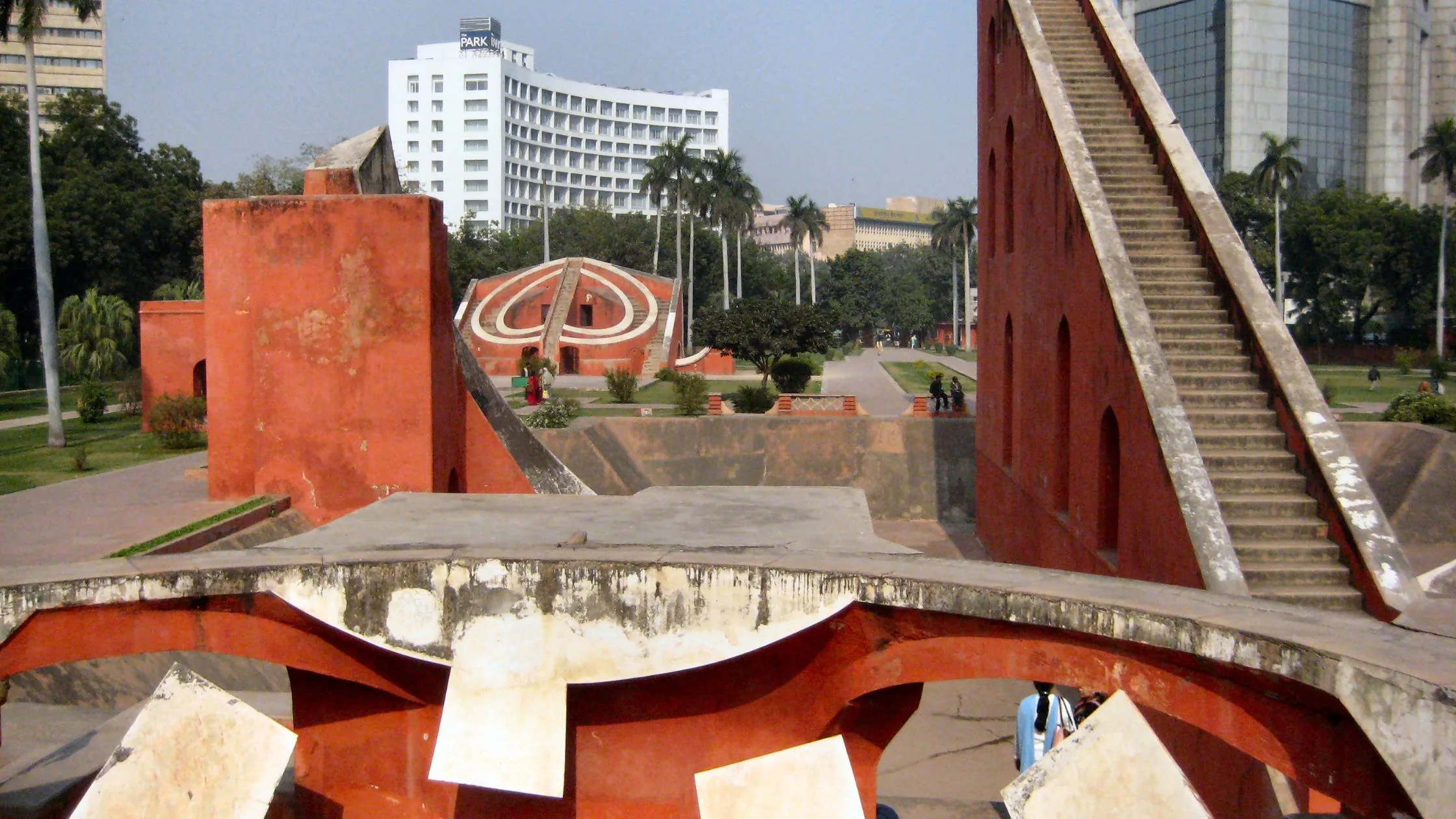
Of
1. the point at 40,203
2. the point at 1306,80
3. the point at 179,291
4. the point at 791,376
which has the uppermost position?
the point at 1306,80

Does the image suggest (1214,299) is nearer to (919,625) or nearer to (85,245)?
(919,625)

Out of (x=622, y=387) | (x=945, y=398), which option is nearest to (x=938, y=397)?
(x=945, y=398)

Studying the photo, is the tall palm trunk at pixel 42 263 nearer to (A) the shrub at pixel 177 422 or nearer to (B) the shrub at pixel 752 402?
(A) the shrub at pixel 177 422

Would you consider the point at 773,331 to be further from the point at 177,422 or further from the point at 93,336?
the point at 177,422

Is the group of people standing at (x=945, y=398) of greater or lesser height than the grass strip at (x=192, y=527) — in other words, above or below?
above

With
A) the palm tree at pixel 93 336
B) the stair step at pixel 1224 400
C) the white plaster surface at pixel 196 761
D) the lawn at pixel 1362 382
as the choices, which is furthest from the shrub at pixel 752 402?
the white plaster surface at pixel 196 761

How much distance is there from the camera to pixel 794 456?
18766mm

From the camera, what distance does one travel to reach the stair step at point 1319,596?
19.4 feet

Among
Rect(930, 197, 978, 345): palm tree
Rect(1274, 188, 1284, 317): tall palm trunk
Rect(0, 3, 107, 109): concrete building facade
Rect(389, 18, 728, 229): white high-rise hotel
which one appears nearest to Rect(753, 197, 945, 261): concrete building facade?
Rect(389, 18, 728, 229): white high-rise hotel

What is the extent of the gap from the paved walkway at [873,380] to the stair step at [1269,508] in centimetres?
1674

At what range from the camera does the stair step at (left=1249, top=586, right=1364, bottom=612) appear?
590cm

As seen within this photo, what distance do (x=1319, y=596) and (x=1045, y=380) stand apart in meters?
3.94

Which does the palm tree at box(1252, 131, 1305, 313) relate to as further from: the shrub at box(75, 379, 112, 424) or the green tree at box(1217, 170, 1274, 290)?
the shrub at box(75, 379, 112, 424)

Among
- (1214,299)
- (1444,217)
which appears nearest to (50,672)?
(1214,299)
